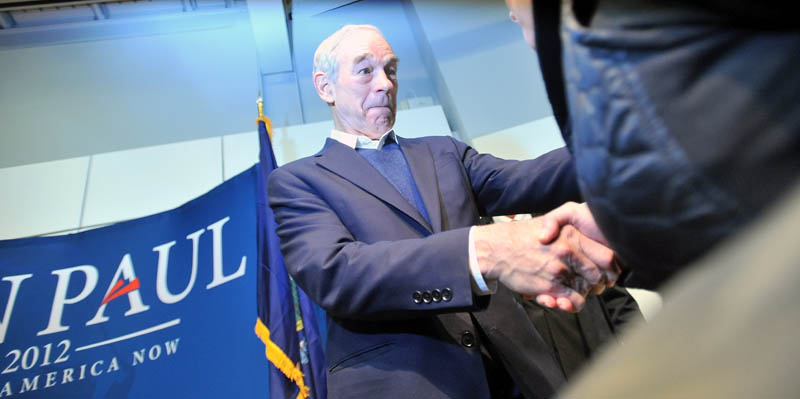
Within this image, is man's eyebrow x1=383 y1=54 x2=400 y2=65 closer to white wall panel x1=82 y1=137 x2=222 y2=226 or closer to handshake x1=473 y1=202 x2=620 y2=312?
handshake x1=473 y1=202 x2=620 y2=312

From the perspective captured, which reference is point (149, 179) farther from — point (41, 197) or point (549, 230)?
point (549, 230)

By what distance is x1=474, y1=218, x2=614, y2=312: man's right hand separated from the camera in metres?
0.80

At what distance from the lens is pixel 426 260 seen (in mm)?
838

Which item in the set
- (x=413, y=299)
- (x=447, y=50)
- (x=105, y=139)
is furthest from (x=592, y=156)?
(x=105, y=139)

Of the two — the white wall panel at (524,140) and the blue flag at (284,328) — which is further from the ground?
the white wall panel at (524,140)

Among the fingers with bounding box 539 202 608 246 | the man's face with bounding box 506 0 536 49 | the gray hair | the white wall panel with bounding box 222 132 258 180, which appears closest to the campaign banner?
the white wall panel with bounding box 222 132 258 180

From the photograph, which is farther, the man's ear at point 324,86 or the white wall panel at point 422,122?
the white wall panel at point 422,122

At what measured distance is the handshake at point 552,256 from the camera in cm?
80

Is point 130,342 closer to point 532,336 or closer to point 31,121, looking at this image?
point 532,336

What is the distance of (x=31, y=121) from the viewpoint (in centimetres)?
333

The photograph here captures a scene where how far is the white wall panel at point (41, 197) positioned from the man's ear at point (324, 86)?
1.78 m

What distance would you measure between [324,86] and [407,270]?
105 centimetres

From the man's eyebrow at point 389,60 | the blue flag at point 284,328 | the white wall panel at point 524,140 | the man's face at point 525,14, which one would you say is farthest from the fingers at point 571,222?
the white wall panel at point 524,140

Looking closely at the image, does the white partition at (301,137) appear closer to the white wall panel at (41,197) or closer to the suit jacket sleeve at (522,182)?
the white wall panel at (41,197)
